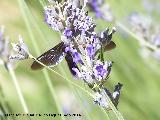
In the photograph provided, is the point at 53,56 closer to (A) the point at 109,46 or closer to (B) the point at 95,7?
(A) the point at 109,46

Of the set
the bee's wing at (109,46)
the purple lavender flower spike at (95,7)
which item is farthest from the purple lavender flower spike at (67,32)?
the purple lavender flower spike at (95,7)

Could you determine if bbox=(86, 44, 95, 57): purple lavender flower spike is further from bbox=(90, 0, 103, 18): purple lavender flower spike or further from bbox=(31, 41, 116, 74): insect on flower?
bbox=(90, 0, 103, 18): purple lavender flower spike

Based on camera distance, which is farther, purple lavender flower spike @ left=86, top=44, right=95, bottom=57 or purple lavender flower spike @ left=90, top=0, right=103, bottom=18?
purple lavender flower spike @ left=90, top=0, right=103, bottom=18

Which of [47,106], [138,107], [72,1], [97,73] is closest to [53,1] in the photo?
[72,1]

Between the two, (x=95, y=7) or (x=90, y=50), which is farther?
(x=95, y=7)

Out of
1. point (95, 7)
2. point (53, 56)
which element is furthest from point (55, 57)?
point (95, 7)

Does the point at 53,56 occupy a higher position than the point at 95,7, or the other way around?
the point at 95,7

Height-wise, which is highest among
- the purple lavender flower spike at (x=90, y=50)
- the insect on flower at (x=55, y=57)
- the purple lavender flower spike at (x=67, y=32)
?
the insect on flower at (x=55, y=57)

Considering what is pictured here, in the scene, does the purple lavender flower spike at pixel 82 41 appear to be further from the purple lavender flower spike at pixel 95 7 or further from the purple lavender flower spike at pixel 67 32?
the purple lavender flower spike at pixel 95 7

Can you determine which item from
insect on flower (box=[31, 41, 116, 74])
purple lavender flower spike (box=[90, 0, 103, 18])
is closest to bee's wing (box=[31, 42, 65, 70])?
insect on flower (box=[31, 41, 116, 74])

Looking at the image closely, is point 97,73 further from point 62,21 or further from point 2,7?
point 2,7

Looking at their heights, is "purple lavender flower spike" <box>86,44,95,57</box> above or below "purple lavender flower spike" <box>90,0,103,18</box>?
below

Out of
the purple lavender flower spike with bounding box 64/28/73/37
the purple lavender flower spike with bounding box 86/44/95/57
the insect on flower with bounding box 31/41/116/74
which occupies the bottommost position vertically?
the purple lavender flower spike with bounding box 86/44/95/57

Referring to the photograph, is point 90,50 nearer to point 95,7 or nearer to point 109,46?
point 109,46
